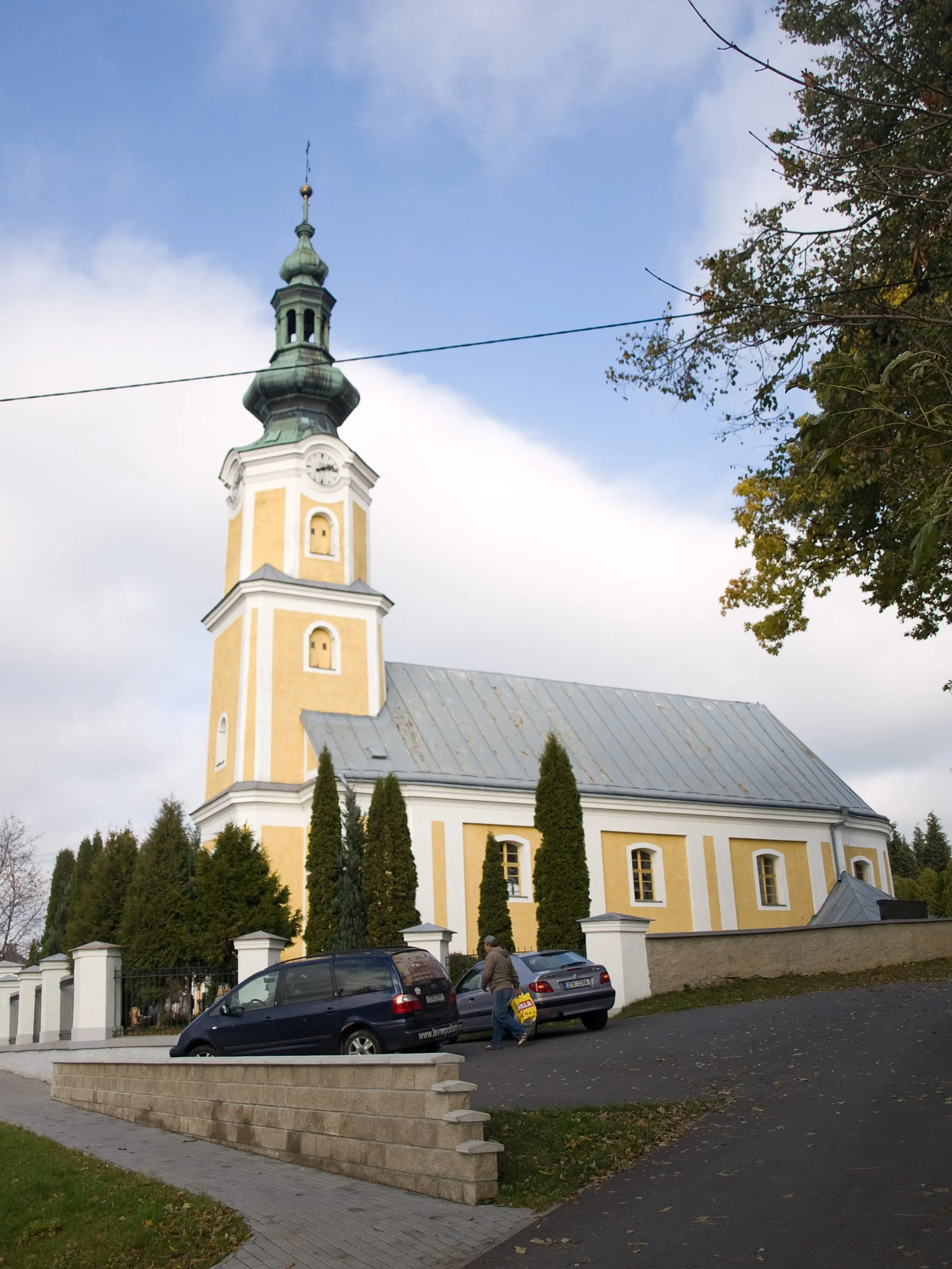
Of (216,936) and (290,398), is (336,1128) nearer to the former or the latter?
(216,936)

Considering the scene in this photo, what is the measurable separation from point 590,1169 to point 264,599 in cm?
2454

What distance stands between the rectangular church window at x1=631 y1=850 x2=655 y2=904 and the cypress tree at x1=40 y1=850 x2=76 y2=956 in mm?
16342

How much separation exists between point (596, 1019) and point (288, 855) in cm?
1383

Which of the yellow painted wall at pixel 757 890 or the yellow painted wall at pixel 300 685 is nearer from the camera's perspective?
the yellow painted wall at pixel 300 685

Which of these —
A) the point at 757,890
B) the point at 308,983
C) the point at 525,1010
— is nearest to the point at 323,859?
the point at 525,1010

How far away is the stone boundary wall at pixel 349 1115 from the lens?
725cm

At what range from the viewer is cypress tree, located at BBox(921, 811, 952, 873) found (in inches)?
2753

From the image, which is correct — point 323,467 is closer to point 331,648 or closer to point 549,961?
point 331,648

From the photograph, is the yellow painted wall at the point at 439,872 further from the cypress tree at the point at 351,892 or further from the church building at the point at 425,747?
the cypress tree at the point at 351,892

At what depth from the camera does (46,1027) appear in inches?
851

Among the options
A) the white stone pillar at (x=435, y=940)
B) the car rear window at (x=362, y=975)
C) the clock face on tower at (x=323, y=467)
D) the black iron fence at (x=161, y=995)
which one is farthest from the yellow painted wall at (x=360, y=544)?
the car rear window at (x=362, y=975)

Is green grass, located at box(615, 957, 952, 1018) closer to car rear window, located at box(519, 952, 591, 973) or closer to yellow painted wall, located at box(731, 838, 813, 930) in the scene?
car rear window, located at box(519, 952, 591, 973)

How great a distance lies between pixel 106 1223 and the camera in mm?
7152

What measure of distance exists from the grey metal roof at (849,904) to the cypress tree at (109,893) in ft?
56.7
